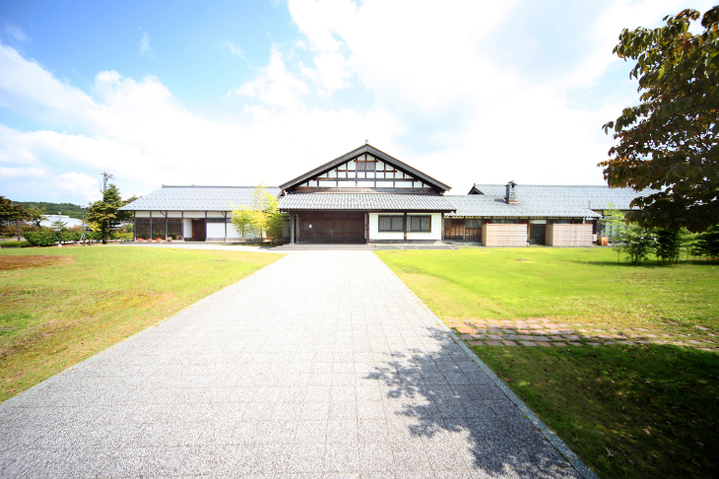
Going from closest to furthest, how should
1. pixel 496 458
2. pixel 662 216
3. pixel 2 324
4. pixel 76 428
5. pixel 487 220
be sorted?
pixel 496 458 → pixel 76 428 → pixel 662 216 → pixel 2 324 → pixel 487 220

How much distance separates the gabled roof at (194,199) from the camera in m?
26.3

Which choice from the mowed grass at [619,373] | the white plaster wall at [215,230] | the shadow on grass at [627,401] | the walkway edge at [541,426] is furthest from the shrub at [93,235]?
the shadow on grass at [627,401]

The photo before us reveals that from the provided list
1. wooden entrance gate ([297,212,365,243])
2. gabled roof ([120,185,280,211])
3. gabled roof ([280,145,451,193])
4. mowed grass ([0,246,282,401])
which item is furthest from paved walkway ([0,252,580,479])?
gabled roof ([120,185,280,211])

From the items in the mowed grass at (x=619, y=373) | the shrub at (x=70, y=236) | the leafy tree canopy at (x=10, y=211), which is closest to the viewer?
the mowed grass at (x=619, y=373)

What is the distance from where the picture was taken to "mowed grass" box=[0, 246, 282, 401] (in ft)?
12.4

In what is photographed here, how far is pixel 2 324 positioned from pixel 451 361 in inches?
309

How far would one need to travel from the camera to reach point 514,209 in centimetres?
2556

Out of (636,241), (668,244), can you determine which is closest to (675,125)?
(636,241)

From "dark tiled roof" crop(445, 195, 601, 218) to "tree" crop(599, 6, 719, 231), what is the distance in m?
20.9

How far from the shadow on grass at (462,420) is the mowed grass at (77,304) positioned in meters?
4.47

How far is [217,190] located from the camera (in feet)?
99.2

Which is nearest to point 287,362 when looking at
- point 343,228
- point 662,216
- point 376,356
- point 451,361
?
point 376,356

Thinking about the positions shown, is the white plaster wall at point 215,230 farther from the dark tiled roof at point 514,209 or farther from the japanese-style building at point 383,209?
the dark tiled roof at point 514,209

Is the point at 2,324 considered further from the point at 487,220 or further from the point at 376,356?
the point at 487,220
